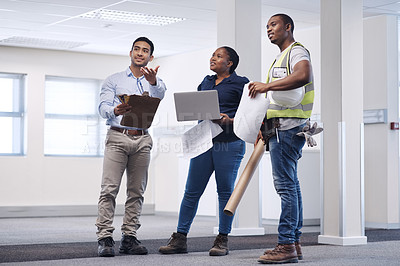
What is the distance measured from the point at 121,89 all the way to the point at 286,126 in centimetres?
123

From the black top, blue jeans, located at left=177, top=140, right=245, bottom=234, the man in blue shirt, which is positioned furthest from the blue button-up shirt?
blue jeans, located at left=177, top=140, right=245, bottom=234

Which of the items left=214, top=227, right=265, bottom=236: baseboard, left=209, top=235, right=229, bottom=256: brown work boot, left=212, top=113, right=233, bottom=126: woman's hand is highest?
left=212, top=113, right=233, bottom=126: woman's hand

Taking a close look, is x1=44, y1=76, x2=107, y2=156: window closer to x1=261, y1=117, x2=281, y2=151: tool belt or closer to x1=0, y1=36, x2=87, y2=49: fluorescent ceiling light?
x1=0, y1=36, x2=87, y2=49: fluorescent ceiling light

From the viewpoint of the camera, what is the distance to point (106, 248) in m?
4.48

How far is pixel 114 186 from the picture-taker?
15.1 ft

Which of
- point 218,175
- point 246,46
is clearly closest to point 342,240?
point 218,175

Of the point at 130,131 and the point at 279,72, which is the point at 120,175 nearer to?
the point at 130,131

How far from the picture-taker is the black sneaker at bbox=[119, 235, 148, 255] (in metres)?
4.64

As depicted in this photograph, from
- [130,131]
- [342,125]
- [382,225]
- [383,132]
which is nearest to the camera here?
[130,131]

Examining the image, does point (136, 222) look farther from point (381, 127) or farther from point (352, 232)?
point (381, 127)

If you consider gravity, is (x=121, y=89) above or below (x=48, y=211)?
above

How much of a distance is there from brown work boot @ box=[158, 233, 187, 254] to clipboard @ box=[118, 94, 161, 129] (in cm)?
83

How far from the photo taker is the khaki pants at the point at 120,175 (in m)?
4.59

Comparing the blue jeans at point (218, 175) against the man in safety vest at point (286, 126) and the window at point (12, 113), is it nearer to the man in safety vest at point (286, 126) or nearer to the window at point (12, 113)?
the man in safety vest at point (286, 126)
